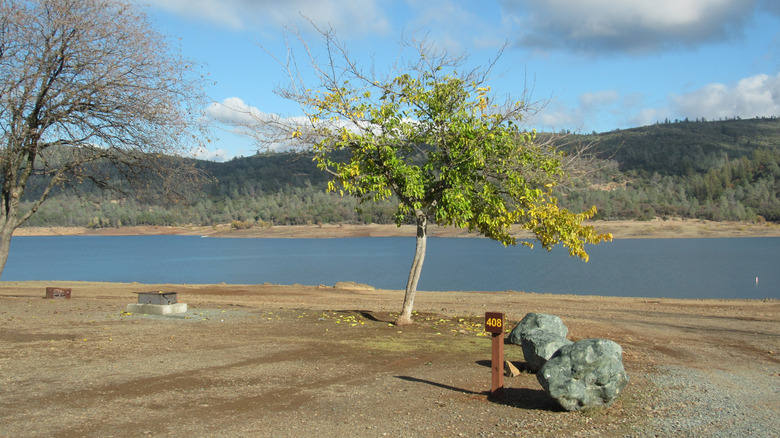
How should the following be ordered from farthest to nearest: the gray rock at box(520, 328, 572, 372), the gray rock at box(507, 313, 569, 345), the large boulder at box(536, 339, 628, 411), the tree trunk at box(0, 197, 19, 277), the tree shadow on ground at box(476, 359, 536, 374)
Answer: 1. the tree trunk at box(0, 197, 19, 277)
2. the gray rock at box(507, 313, 569, 345)
3. the tree shadow on ground at box(476, 359, 536, 374)
4. the gray rock at box(520, 328, 572, 372)
5. the large boulder at box(536, 339, 628, 411)

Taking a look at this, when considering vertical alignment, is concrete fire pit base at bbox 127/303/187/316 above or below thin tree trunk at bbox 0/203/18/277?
below

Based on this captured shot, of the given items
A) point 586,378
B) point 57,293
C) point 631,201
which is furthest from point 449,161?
A: point 631,201

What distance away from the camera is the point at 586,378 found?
7.35 metres

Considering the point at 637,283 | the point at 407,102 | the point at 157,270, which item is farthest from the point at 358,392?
the point at 157,270

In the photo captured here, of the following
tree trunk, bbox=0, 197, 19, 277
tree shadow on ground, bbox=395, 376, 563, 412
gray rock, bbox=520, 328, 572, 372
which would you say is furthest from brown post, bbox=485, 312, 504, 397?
tree trunk, bbox=0, 197, 19, 277

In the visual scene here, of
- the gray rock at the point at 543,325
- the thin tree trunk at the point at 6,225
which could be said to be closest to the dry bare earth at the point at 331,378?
the gray rock at the point at 543,325

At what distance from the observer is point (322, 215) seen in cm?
16675

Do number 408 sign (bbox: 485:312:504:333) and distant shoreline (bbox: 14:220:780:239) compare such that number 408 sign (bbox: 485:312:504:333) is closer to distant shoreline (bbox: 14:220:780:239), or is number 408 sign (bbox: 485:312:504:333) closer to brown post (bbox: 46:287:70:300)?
brown post (bbox: 46:287:70:300)

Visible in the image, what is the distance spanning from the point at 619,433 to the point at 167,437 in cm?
460

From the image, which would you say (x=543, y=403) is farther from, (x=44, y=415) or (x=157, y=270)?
(x=157, y=270)

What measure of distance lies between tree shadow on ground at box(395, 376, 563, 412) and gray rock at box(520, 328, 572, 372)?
810 mm

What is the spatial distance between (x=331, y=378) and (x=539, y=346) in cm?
305

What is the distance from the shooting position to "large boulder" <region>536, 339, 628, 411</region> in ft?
24.0

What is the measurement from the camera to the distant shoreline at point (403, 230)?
12256cm
